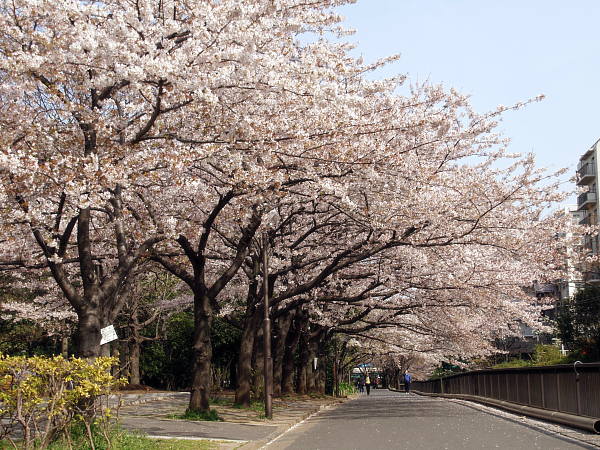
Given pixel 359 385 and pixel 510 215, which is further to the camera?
pixel 359 385

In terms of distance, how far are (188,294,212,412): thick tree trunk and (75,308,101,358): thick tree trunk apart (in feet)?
22.9

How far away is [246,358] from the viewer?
86.7ft

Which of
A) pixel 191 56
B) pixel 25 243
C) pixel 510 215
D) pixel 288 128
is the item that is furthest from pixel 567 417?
pixel 25 243

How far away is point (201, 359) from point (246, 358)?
5.63m

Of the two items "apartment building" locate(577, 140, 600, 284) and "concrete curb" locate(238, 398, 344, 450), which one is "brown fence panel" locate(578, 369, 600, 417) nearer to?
"concrete curb" locate(238, 398, 344, 450)

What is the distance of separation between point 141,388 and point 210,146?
1060 inches

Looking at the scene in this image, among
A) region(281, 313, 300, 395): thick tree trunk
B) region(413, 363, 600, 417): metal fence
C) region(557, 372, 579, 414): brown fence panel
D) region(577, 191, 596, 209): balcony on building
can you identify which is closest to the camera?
region(413, 363, 600, 417): metal fence

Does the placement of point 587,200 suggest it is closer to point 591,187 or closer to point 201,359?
point 591,187

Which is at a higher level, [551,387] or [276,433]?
[551,387]

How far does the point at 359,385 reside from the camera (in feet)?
380

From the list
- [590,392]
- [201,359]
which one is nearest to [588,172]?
[201,359]

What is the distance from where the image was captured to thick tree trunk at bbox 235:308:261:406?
86.8 ft

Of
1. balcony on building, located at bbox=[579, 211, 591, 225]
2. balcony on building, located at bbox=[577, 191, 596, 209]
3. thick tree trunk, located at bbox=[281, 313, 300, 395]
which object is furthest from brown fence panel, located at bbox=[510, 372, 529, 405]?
balcony on building, located at bbox=[577, 191, 596, 209]

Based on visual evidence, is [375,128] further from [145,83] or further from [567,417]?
[567,417]
